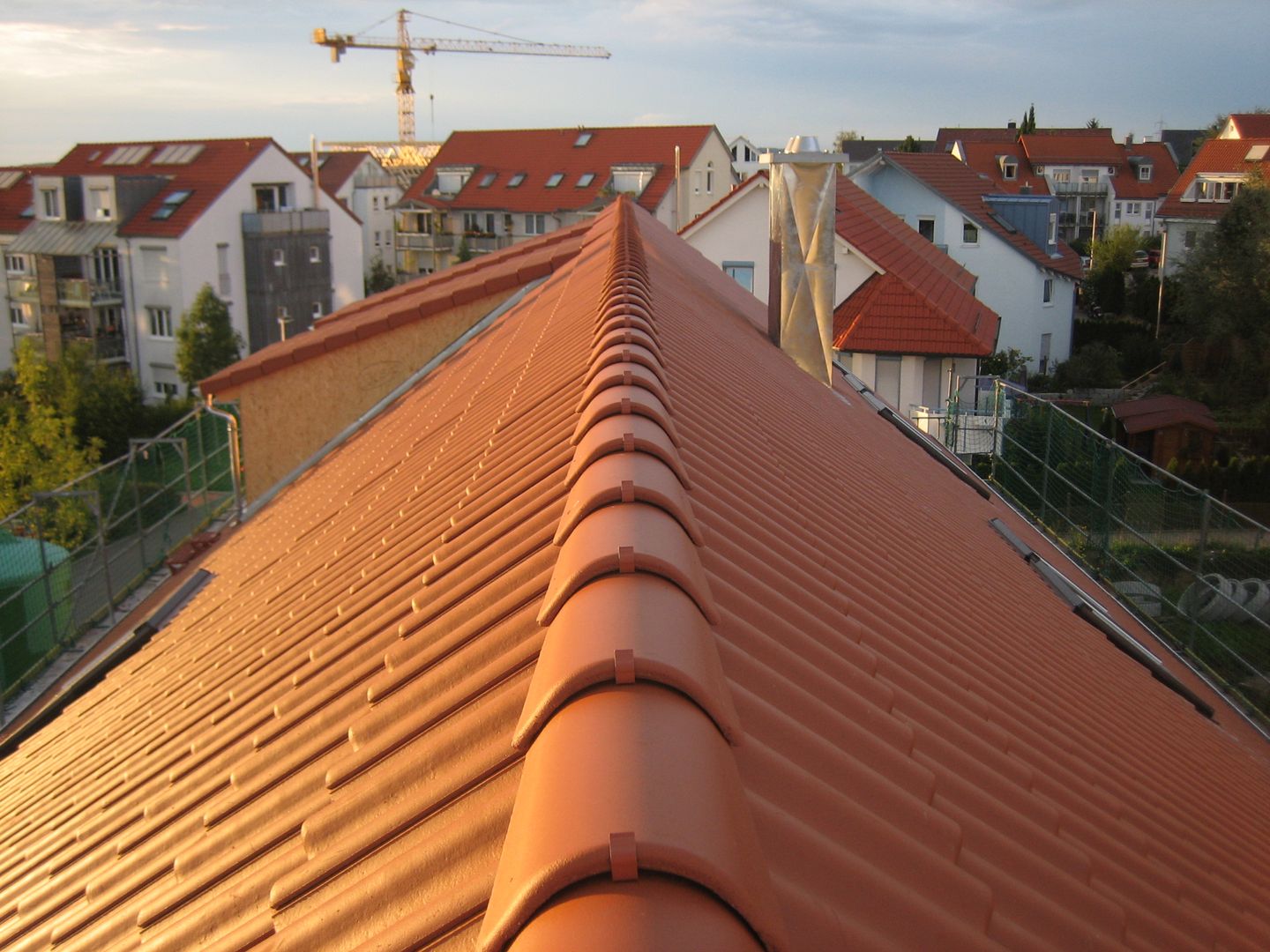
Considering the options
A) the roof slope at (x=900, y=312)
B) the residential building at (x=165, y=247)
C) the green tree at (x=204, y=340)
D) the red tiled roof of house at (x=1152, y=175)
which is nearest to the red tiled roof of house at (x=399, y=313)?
the roof slope at (x=900, y=312)

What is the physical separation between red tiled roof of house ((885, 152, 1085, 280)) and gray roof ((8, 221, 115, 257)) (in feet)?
85.3

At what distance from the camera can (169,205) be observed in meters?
39.4

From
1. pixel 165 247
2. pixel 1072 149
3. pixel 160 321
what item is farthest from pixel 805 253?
pixel 1072 149

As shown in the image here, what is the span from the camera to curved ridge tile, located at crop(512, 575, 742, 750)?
6.11ft

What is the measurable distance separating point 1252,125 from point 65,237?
53268 mm

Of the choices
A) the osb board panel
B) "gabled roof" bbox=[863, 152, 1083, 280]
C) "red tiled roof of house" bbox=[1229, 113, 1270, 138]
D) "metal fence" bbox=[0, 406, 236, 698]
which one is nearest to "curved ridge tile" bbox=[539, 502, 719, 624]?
the osb board panel

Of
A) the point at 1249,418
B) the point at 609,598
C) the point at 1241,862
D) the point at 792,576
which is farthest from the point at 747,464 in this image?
the point at 1249,418

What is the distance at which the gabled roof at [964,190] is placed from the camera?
110 feet

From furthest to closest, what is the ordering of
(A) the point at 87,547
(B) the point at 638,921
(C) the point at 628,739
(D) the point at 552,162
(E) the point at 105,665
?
(D) the point at 552,162
(A) the point at 87,547
(E) the point at 105,665
(C) the point at 628,739
(B) the point at 638,921

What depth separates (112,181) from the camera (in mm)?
38969

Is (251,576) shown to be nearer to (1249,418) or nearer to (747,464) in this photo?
(747,464)

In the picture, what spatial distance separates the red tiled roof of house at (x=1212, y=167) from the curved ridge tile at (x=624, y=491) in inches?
1855

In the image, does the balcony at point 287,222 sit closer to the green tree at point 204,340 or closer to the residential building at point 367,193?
the green tree at point 204,340

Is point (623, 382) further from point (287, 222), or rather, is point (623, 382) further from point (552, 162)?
point (552, 162)
